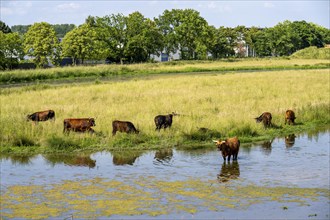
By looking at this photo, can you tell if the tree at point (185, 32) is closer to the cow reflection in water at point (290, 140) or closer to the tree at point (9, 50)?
the tree at point (9, 50)

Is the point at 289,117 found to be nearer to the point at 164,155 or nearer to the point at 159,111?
the point at 159,111

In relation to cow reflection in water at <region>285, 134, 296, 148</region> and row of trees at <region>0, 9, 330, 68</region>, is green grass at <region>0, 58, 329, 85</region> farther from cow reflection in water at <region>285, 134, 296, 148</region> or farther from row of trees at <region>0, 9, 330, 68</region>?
cow reflection in water at <region>285, 134, 296, 148</region>

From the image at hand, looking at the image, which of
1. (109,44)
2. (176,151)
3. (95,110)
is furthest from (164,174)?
(109,44)

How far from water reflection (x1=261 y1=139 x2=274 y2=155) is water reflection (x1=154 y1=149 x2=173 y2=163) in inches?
133

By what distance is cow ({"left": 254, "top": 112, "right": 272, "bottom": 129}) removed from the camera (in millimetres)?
22672

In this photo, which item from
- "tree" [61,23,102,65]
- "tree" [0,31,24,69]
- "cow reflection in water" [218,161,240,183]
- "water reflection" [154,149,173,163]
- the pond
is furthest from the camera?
"tree" [61,23,102,65]

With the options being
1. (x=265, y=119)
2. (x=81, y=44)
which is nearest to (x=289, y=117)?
(x=265, y=119)

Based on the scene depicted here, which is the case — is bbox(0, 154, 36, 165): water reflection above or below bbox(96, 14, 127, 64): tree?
below

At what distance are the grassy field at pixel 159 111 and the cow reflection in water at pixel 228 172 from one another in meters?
3.43

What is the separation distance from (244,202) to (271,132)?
10636 millimetres

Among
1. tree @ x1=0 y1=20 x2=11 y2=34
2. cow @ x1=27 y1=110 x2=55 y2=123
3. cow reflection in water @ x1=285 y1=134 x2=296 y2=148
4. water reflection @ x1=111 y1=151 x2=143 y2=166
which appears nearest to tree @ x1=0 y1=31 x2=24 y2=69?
tree @ x1=0 y1=20 x2=11 y2=34

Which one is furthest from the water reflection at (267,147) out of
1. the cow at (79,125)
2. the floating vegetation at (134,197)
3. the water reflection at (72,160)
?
the cow at (79,125)

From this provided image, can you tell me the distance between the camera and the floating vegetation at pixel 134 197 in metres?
11.6

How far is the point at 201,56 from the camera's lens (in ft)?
320
